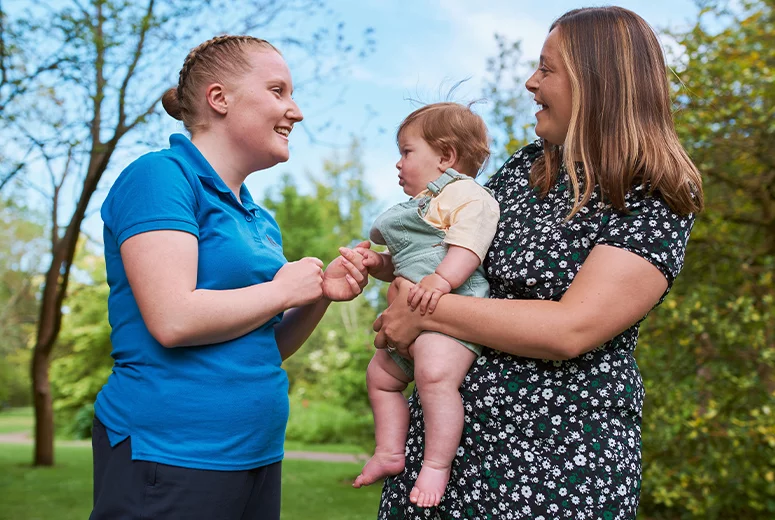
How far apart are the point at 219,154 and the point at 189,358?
54 cm

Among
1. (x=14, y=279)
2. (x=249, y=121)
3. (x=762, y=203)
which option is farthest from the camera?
(x=14, y=279)

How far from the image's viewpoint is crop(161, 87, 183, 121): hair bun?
205cm

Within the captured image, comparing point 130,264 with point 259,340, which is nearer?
point 130,264

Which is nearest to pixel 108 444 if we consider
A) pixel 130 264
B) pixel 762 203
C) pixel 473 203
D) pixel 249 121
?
pixel 130 264

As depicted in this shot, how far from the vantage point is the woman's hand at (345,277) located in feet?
6.59

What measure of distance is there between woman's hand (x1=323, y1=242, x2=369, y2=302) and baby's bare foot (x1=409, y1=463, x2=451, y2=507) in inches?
19.5

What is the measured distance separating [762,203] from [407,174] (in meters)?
4.81

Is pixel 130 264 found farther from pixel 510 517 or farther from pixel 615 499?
pixel 615 499

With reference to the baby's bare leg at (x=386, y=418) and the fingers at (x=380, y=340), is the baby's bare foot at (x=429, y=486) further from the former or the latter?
the fingers at (x=380, y=340)

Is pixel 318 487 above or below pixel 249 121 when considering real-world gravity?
below

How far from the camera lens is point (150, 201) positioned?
1.65 meters

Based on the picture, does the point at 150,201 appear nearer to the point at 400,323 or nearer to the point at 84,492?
the point at 400,323

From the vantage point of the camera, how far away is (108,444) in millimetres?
1716

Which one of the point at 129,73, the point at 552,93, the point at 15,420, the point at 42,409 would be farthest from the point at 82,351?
the point at 552,93
